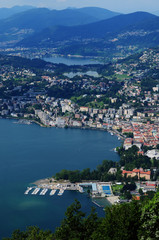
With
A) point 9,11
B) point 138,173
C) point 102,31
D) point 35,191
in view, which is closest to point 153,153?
point 138,173

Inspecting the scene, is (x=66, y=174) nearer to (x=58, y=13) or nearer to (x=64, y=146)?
(x=64, y=146)

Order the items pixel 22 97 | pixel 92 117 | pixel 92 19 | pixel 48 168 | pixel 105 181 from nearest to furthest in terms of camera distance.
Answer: pixel 105 181 < pixel 48 168 < pixel 92 117 < pixel 22 97 < pixel 92 19

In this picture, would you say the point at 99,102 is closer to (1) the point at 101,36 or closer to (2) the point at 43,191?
(2) the point at 43,191

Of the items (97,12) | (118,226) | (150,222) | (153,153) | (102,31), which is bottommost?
(153,153)

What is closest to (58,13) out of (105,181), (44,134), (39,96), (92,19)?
(92,19)

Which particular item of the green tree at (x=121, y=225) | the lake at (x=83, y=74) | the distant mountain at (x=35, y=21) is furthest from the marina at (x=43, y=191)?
the distant mountain at (x=35, y=21)

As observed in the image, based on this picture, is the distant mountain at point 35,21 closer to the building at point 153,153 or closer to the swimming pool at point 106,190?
the building at point 153,153
